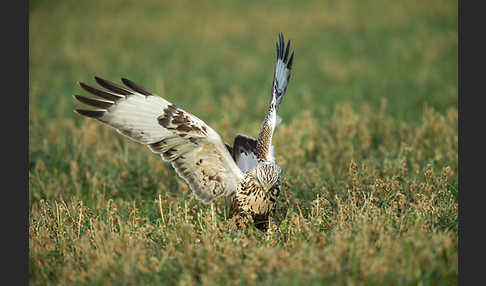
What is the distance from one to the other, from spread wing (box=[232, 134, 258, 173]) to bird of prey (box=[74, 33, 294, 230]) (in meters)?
0.23

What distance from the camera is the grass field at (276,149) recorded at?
368 centimetres

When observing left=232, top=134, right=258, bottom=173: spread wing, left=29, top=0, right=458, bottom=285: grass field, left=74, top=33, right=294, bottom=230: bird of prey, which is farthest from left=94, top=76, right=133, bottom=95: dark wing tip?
left=232, top=134, right=258, bottom=173: spread wing

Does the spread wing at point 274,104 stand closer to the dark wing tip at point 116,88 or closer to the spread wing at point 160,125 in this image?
the spread wing at point 160,125

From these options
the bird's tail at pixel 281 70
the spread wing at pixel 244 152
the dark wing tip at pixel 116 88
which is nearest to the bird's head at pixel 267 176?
the spread wing at pixel 244 152

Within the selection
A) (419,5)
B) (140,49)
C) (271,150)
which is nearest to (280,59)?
(271,150)

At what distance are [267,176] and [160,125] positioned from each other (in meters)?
1.06

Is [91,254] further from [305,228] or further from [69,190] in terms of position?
[69,190]

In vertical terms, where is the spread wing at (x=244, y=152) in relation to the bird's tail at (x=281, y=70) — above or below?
below

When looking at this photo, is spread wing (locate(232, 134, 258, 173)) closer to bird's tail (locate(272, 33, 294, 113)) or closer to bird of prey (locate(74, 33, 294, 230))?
bird of prey (locate(74, 33, 294, 230))

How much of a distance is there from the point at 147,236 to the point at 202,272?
87 centimetres

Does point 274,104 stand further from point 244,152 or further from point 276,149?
point 276,149

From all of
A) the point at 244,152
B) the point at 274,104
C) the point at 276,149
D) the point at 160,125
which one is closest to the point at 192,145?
the point at 160,125

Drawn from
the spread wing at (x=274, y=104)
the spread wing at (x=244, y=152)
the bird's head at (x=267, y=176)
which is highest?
the spread wing at (x=274, y=104)

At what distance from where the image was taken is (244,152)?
520cm
